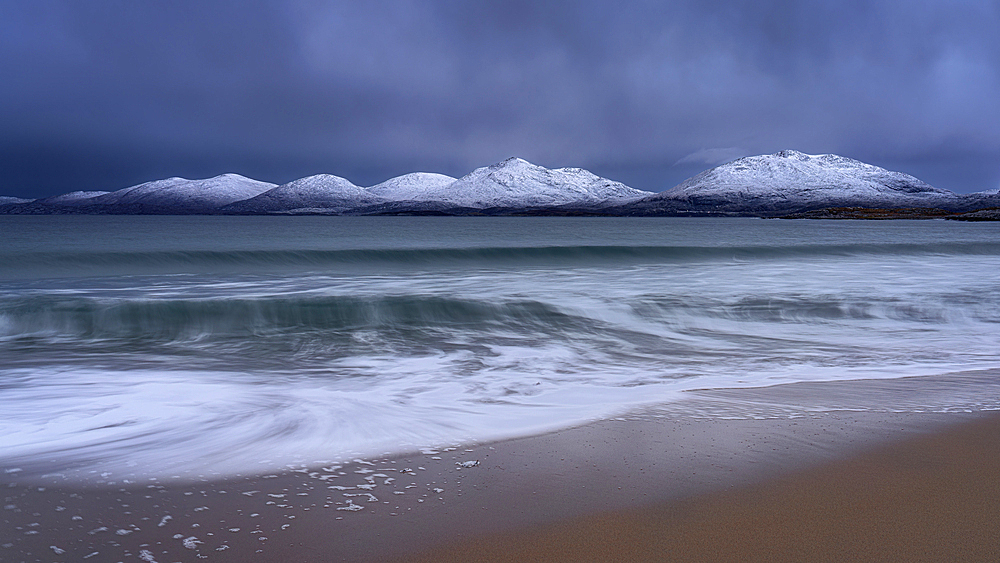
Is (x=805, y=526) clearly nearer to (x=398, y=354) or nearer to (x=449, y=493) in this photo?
(x=449, y=493)

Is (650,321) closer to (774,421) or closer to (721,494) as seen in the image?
(774,421)

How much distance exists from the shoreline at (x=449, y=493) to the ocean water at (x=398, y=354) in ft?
1.24

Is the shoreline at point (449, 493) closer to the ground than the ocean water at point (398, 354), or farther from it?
farther from it

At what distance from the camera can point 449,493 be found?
325cm

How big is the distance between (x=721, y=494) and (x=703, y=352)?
508 centimetres

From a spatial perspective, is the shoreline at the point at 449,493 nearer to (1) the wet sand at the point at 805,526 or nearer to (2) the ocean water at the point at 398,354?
→ (1) the wet sand at the point at 805,526

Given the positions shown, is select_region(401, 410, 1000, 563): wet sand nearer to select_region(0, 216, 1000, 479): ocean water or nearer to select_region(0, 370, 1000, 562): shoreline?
select_region(0, 370, 1000, 562): shoreline

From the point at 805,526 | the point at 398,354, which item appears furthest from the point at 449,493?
the point at 398,354

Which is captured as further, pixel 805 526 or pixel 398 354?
pixel 398 354

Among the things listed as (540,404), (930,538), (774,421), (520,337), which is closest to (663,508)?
(930,538)

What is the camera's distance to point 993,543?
2699 millimetres

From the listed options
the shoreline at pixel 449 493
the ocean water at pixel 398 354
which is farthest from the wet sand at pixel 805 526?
A: the ocean water at pixel 398 354

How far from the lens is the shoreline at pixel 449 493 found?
2.71m

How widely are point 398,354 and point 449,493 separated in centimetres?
503
